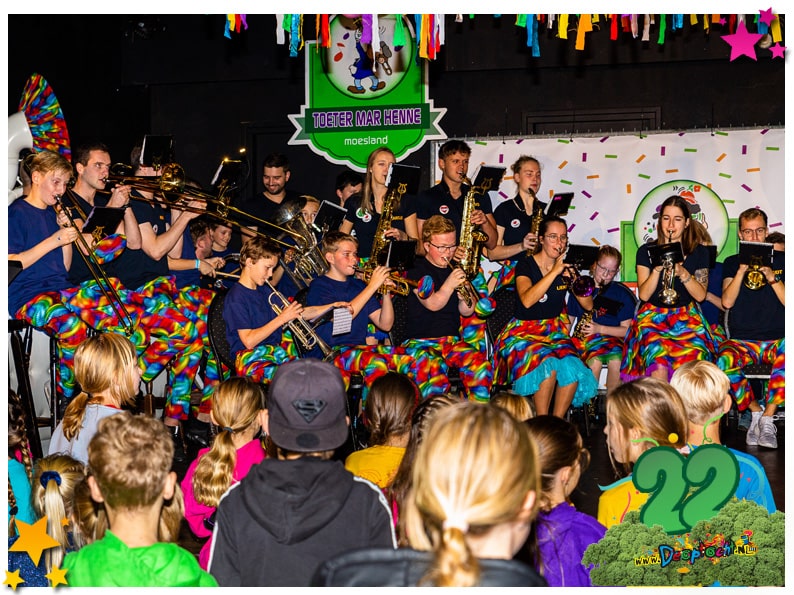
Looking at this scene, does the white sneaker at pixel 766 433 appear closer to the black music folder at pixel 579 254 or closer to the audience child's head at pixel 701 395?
the black music folder at pixel 579 254

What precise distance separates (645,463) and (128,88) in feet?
22.7

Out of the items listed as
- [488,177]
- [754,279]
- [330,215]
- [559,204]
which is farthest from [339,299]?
[754,279]

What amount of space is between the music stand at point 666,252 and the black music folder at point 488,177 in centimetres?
111

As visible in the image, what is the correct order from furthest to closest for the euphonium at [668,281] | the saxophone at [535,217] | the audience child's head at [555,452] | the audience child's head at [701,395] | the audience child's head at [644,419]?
the saxophone at [535,217], the euphonium at [668,281], the audience child's head at [701,395], the audience child's head at [644,419], the audience child's head at [555,452]

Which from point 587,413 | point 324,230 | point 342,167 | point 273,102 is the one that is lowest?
point 587,413

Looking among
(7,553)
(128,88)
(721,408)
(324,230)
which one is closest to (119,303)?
(324,230)

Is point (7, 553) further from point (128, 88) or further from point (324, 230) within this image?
point (128, 88)

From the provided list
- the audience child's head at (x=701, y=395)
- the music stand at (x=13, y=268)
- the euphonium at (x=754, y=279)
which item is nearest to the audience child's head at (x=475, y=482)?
the audience child's head at (x=701, y=395)

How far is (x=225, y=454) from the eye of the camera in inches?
124

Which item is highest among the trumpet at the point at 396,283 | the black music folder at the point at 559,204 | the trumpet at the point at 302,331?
the black music folder at the point at 559,204

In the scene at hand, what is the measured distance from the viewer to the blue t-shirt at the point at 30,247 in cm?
495

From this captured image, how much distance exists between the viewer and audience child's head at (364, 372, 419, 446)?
3135 mm

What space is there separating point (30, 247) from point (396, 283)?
181 cm

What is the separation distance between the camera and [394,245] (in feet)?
17.6
